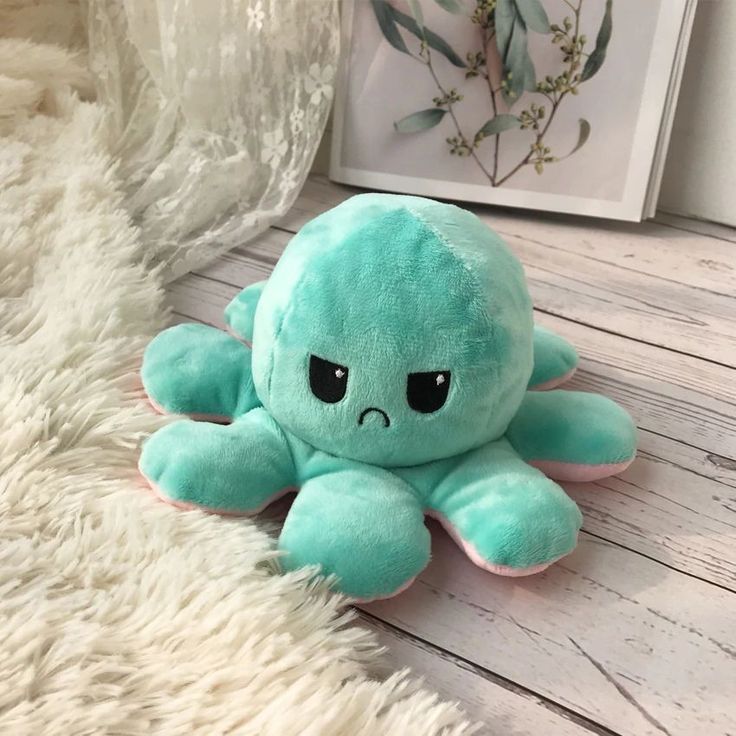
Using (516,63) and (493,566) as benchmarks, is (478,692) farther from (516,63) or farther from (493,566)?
(516,63)

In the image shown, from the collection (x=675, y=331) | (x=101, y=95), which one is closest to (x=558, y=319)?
(x=675, y=331)

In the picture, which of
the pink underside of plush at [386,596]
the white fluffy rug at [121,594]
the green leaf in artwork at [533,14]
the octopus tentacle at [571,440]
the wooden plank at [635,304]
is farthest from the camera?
the green leaf in artwork at [533,14]

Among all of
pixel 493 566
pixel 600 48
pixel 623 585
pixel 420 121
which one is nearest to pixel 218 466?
pixel 493 566

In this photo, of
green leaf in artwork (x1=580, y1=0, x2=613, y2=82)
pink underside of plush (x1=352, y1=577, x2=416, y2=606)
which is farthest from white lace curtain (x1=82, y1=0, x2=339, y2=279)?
pink underside of plush (x1=352, y1=577, x2=416, y2=606)

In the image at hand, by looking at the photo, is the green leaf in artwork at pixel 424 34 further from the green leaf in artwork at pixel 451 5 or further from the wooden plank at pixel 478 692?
the wooden plank at pixel 478 692

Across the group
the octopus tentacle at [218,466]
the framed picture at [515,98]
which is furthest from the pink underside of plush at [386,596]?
the framed picture at [515,98]

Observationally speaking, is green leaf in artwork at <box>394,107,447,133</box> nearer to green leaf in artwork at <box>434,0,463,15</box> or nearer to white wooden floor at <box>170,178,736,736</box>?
green leaf in artwork at <box>434,0,463,15</box>

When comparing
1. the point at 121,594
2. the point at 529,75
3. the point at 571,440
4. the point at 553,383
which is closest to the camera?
the point at 121,594
